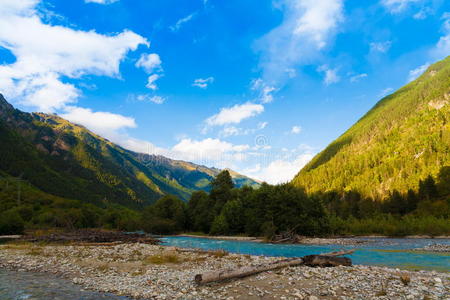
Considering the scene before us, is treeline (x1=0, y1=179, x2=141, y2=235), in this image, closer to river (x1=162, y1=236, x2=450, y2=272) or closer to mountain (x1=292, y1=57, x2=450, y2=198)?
river (x1=162, y1=236, x2=450, y2=272)

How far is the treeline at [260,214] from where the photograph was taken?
66.1 metres

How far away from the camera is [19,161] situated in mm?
193500

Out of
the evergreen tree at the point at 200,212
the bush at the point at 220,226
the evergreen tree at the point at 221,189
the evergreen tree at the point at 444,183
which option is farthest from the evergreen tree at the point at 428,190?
the evergreen tree at the point at 200,212

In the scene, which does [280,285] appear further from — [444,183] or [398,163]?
[398,163]

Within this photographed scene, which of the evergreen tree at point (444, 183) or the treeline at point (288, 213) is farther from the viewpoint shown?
the evergreen tree at point (444, 183)

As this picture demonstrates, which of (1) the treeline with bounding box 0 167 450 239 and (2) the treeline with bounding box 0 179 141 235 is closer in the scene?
(1) the treeline with bounding box 0 167 450 239

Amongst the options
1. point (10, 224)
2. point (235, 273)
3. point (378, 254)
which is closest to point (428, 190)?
point (378, 254)

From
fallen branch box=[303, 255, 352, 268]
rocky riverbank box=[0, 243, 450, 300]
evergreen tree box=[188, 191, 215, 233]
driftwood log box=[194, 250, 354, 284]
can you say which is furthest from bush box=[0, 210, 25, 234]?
fallen branch box=[303, 255, 352, 268]

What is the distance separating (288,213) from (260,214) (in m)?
7.46

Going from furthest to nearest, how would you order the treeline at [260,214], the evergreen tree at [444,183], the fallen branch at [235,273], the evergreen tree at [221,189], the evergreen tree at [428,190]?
the evergreen tree at [428,190] → the evergreen tree at [444,183] → the evergreen tree at [221,189] → the treeline at [260,214] → the fallen branch at [235,273]

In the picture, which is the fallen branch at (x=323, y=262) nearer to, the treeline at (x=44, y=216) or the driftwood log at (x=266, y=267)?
the driftwood log at (x=266, y=267)

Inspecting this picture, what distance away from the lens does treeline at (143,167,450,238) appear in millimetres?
65688

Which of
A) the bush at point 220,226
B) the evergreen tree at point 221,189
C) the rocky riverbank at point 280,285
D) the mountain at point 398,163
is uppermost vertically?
the mountain at point 398,163

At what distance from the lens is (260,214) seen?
68812mm
